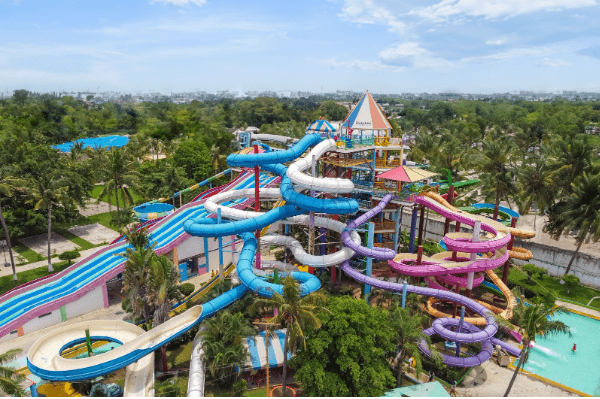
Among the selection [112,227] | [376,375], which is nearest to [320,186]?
[376,375]

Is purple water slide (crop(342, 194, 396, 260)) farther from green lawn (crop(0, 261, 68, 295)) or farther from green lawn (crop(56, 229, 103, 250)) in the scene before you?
green lawn (crop(56, 229, 103, 250))

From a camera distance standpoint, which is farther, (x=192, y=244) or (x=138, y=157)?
(x=138, y=157)

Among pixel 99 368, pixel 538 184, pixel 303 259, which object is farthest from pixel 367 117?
pixel 99 368

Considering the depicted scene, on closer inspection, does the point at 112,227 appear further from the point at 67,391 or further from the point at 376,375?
the point at 376,375

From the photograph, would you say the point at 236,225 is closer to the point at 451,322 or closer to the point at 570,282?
the point at 451,322

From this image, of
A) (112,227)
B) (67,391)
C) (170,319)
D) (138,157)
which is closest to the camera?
(67,391)

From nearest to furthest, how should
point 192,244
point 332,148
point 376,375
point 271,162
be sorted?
point 376,375 < point 271,162 < point 332,148 < point 192,244
